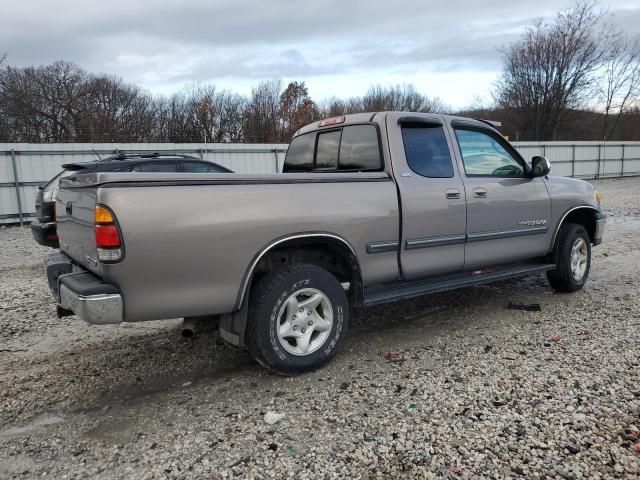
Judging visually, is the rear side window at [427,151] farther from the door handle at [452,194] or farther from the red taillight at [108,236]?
the red taillight at [108,236]

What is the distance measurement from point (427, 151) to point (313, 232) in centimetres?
151

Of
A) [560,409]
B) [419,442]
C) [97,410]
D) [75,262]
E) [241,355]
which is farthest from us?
[241,355]

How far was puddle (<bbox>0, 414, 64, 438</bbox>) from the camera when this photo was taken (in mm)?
3117

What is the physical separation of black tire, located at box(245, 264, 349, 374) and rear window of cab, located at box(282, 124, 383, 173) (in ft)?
3.91

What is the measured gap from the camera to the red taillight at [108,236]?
2.99m

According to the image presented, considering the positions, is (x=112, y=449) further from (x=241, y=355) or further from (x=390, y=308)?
(x=390, y=308)

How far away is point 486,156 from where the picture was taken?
505cm

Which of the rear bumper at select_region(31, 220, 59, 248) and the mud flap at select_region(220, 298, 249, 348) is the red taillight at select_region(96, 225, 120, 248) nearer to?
the mud flap at select_region(220, 298, 249, 348)

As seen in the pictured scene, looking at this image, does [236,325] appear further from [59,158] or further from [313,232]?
[59,158]

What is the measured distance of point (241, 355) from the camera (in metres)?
4.29

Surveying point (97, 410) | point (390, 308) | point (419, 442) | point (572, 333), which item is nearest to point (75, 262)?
point (97, 410)

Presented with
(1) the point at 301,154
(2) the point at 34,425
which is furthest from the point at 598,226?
(2) the point at 34,425

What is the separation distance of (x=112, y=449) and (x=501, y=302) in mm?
4236

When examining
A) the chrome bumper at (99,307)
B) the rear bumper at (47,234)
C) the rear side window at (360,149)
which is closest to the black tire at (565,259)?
the rear side window at (360,149)
